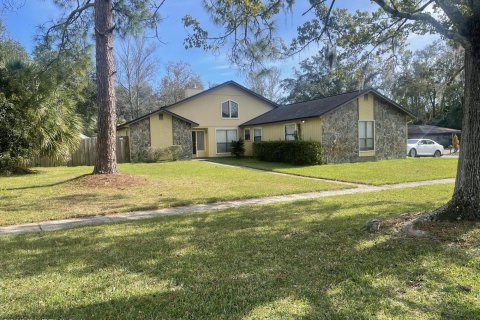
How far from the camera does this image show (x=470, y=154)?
5172 mm

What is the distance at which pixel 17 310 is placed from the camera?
3.10 metres

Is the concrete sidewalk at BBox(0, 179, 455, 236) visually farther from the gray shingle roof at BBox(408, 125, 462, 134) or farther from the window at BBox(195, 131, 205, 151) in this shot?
the gray shingle roof at BBox(408, 125, 462, 134)

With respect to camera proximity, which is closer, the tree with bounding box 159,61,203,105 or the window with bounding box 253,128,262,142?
the window with bounding box 253,128,262,142

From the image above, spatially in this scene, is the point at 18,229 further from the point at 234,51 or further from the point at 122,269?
the point at 234,51

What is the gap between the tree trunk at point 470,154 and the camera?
5086 millimetres

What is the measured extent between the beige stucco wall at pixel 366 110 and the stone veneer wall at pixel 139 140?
1351 cm

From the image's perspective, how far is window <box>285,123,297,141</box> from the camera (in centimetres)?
2177

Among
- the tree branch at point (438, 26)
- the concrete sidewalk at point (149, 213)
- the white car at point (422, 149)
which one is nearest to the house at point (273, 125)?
the white car at point (422, 149)

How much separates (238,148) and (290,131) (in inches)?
243

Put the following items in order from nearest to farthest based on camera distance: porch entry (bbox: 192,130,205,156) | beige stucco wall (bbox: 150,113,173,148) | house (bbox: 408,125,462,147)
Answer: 1. beige stucco wall (bbox: 150,113,173,148)
2. porch entry (bbox: 192,130,205,156)
3. house (bbox: 408,125,462,147)

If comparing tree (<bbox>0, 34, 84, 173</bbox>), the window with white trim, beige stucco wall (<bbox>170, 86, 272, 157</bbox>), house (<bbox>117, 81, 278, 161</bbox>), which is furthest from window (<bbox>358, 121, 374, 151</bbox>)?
tree (<bbox>0, 34, 84, 173</bbox>)

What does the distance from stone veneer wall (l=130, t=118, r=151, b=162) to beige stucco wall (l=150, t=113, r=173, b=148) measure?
33cm

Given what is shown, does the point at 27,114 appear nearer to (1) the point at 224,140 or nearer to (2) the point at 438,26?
(2) the point at 438,26

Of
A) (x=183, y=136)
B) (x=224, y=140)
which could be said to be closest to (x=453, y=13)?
(x=183, y=136)
